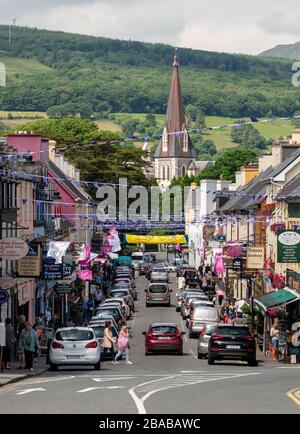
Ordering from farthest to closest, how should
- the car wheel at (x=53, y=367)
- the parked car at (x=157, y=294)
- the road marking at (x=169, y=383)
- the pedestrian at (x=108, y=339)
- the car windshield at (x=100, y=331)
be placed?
the parked car at (x=157, y=294)
the car windshield at (x=100, y=331)
the pedestrian at (x=108, y=339)
the car wheel at (x=53, y=367)
the road marking at (x=169, y=383)

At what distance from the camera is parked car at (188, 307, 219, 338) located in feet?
215

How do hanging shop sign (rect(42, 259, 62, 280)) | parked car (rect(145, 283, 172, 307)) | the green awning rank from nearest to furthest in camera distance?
1. hanging shop sign (rect(42, 259, 62, 280))
2. the green awning
3. parked car (rect(145, 283, 172, 307))

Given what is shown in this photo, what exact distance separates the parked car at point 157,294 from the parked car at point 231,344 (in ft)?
158

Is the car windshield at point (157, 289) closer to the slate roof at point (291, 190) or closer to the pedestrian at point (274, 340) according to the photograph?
the slate roof at point (291, 190)

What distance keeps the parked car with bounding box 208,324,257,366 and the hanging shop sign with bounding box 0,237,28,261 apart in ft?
26.3

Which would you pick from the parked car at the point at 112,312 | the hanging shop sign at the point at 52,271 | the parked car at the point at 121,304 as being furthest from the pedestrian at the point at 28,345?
the parked car at the point at 121,304

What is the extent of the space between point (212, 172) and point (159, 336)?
135612mm

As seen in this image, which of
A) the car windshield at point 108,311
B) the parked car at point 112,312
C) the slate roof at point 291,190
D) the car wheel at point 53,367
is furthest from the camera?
the car windshield at point 108,311

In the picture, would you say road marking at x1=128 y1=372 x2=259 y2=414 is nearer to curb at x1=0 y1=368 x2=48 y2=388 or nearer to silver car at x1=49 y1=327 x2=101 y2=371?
curb at x1=0 y1=368 x2=48 y2=388

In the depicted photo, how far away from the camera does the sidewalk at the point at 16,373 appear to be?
3581 centimetres

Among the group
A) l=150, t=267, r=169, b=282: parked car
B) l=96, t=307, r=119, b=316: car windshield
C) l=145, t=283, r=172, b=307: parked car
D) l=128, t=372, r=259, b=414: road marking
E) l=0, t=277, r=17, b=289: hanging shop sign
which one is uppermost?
l=150, t=267, r=169, b=282: parked car

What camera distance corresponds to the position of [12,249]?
41250 millimetres

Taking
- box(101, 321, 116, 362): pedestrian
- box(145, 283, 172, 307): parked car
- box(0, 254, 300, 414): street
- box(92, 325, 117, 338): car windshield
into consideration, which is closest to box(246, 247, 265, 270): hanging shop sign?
box(92, 325, 117, 338): car windshield

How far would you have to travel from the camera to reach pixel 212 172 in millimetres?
187750
